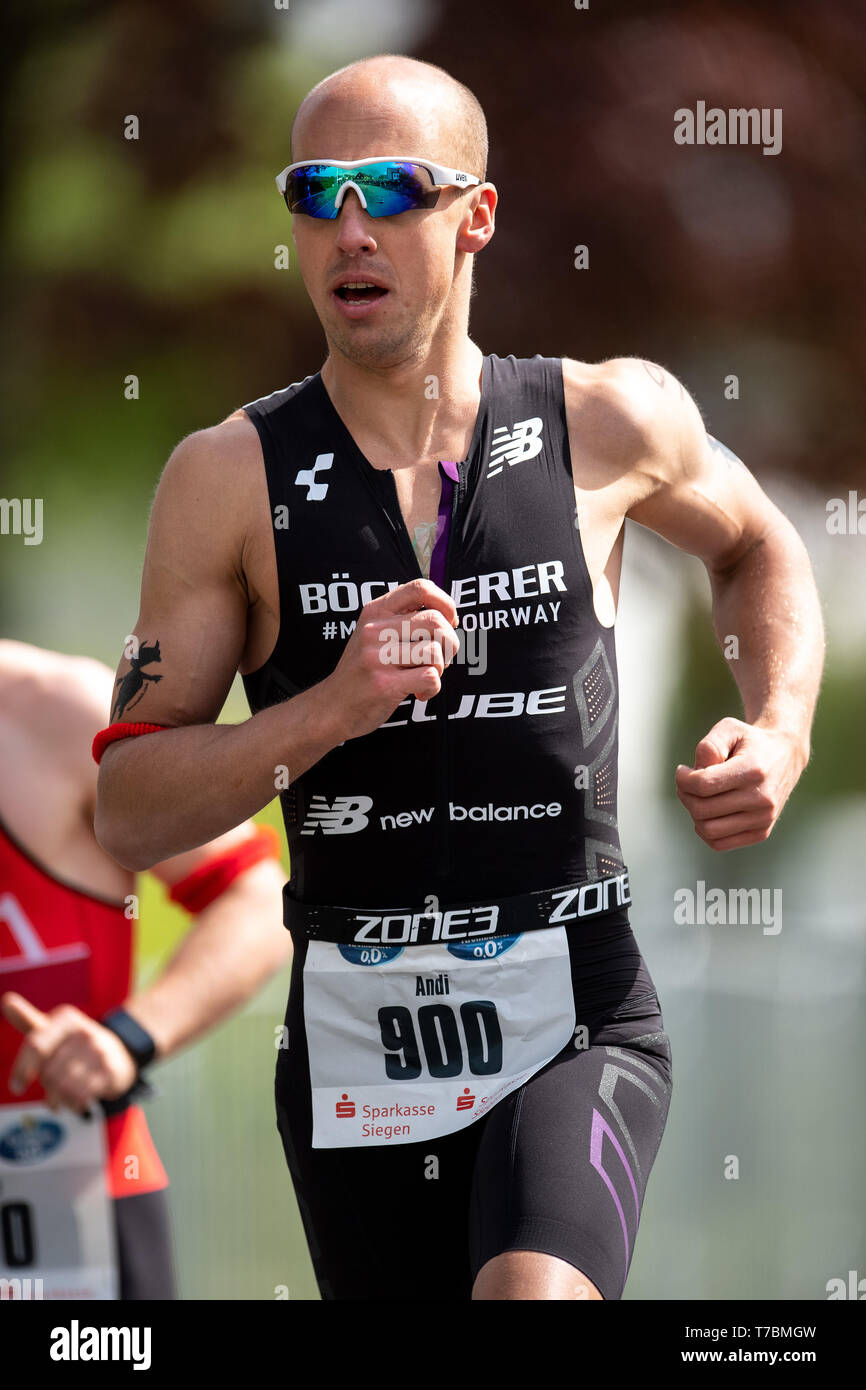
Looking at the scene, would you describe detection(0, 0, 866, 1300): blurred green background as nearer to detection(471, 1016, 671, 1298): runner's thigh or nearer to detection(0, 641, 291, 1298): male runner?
detection(0, 641, 291, 1298): male runner

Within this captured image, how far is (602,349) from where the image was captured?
13.5 ft

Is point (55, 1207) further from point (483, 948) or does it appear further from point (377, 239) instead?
point (377, 239)

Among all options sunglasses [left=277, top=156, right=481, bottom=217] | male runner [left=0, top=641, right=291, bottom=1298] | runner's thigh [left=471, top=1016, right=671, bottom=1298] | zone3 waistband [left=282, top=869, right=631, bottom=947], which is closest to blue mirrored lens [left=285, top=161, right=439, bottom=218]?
sunglasses [left=277, top=156, right=481, bottom=217]

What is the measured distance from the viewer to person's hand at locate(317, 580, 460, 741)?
188cm

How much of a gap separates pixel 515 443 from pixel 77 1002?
155 cm

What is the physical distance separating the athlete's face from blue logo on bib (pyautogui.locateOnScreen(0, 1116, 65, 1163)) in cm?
170

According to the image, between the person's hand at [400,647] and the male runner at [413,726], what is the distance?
0.20m

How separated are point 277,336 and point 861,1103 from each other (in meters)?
2.51

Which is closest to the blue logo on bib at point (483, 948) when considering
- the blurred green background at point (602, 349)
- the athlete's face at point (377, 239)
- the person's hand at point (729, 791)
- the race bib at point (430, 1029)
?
the race bib at point (430, 1029)

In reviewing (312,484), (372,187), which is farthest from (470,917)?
(372,187)

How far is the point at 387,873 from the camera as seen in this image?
86.3 inches

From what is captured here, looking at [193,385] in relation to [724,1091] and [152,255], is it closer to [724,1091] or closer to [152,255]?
[152,255]
